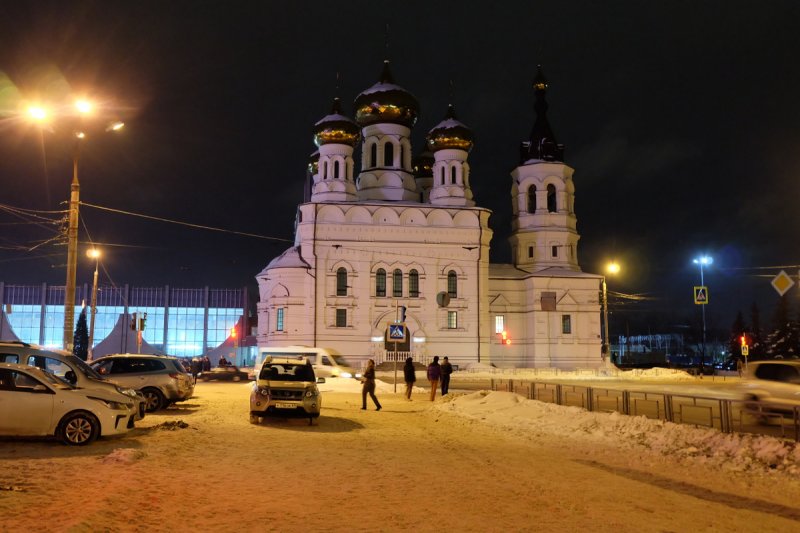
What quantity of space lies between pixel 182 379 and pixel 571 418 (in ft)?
33.1

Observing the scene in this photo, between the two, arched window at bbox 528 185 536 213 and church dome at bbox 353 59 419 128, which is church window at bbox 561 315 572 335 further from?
church dome at bbox 353 59 419 128

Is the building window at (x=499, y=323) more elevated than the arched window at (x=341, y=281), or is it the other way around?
the arched window at (x=341, y=281)

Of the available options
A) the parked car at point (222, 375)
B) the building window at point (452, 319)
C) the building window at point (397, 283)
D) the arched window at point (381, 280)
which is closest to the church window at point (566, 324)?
the building window at point (452, 319)

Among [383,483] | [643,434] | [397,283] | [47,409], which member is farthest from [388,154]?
[383,483]

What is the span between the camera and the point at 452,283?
49.1 meters

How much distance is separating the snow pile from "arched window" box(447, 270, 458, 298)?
3009 cm

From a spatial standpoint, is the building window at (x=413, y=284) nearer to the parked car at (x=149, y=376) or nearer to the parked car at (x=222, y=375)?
the parked car at (x=222, y=375)

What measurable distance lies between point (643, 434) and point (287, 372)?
26.6ft

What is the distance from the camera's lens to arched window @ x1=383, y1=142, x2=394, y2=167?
173ft

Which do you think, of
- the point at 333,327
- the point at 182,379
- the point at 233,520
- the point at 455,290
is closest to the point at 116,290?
the point at 333,327

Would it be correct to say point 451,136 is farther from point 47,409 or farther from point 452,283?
point 47,409

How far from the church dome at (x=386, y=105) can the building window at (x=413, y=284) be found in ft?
39.9

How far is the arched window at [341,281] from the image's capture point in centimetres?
4750

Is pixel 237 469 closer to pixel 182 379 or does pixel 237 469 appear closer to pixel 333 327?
pixel 182 379
